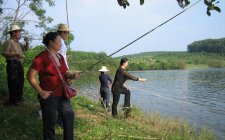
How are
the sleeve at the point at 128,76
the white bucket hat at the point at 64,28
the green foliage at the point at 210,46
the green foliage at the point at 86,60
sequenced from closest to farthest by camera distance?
the white bucket hat at the point at 64,28 < the sleeve at the point at 128,76 < the green foliage at the point at 86,60 < the green foliage at the point at 210,46

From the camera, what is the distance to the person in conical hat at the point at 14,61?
8031 millimetres

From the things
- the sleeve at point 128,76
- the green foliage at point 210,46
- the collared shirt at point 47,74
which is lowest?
the sleeve at point 128,76

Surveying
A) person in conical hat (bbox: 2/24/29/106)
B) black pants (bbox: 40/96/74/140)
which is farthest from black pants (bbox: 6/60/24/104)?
black pants (bbox: 40/96/74/140)

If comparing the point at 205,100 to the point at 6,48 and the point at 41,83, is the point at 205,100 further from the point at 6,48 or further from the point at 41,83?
the point at 41,83

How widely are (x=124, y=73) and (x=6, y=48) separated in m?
3.64

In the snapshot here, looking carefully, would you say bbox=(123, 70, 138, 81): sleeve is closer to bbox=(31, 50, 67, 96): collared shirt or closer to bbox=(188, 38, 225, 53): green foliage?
bbox=(31, 50, 67, 96): collared shirt

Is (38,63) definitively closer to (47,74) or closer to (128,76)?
(47,74)

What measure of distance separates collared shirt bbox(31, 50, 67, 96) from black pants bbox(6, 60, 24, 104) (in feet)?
11.8

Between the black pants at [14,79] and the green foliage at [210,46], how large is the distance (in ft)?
373

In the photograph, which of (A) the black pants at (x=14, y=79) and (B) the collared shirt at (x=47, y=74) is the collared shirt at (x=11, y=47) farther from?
(B) the collared shirt at (x=47, y=74)

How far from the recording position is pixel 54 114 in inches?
196

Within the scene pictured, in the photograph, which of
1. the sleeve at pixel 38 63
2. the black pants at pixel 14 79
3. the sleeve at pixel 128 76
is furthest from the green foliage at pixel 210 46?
the sleeve at pixel 38 63

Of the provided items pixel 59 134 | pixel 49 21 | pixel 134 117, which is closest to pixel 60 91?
pixel 59 134

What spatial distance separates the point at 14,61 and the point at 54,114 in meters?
3.74
